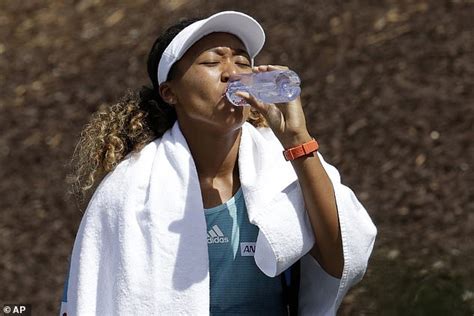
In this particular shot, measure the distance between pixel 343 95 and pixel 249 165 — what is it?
3129 mm

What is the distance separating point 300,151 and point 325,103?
3.32 meters

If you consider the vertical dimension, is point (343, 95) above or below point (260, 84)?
below

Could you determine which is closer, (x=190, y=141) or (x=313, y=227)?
(x=313, y=227)

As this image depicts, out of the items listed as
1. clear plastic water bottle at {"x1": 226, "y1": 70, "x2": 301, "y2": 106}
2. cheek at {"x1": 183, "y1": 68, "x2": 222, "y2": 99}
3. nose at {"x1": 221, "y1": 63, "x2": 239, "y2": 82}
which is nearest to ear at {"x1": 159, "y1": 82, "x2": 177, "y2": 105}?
cheek at {"x1": 183, "y1": 68, "x2": 222, "y2": 99}

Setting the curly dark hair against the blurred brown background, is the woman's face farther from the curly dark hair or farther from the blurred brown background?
the blurred brown background

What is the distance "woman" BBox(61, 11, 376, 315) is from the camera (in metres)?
3.21

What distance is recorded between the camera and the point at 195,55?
347 cm

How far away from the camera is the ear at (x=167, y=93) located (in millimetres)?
3555

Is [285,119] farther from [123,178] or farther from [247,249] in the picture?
[123,178]

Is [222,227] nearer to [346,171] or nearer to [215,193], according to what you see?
[215,193]

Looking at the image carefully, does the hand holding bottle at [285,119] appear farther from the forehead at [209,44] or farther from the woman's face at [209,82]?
the forehead at [209,44]

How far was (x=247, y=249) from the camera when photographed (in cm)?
331

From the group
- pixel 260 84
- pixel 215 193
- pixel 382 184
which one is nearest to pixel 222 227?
pixel 215 193

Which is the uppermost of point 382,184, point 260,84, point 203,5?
point 260,84
